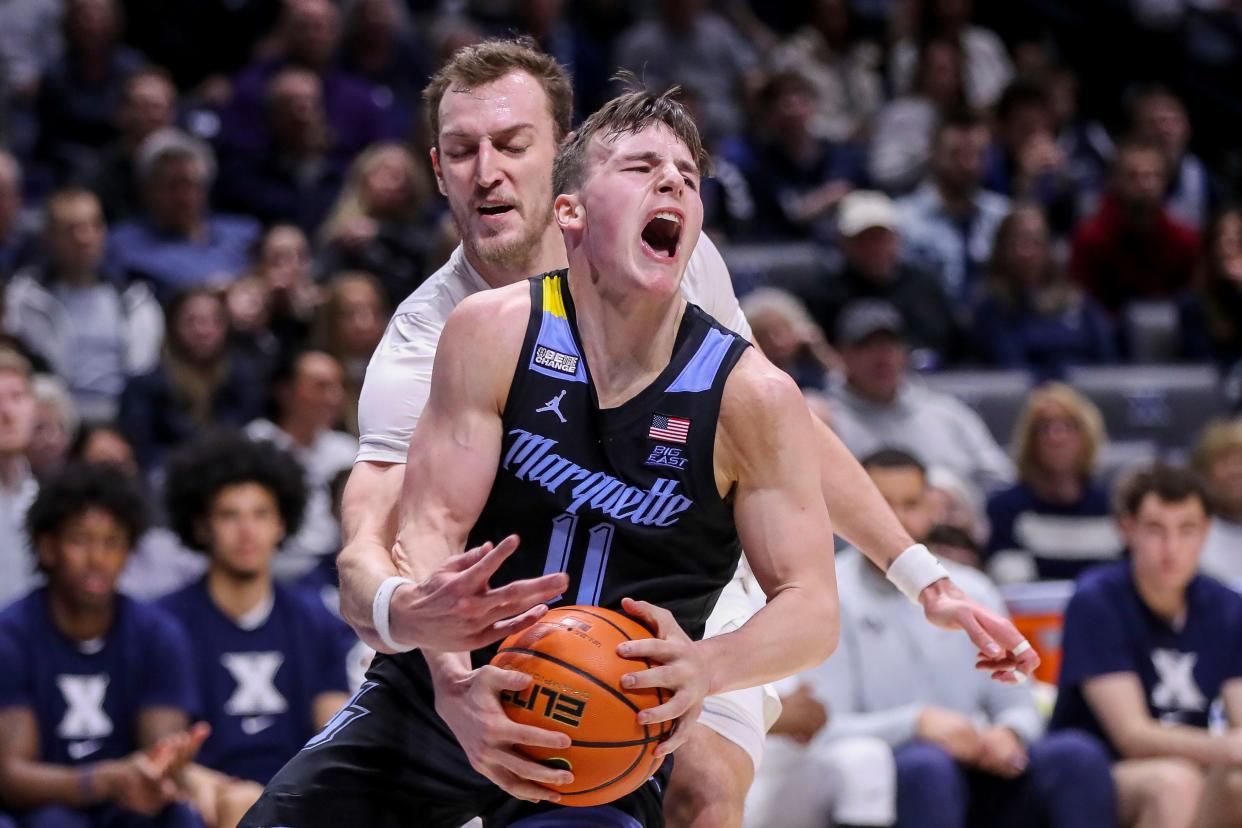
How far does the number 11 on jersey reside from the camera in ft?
10.9

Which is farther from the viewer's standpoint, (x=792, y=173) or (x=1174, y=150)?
(x=1174, y=150)

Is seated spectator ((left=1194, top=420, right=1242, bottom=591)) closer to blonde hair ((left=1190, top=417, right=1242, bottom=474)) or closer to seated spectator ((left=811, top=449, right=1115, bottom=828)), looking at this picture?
blonde hair ((left=1190, top=417, right=1242, bottom=474))

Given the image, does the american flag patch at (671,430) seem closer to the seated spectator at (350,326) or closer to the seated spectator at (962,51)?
the seated spectator at (350,326)

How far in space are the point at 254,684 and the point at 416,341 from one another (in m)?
2.57

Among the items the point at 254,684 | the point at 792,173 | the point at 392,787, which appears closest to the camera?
the point at 392,787

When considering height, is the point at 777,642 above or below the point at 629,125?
below

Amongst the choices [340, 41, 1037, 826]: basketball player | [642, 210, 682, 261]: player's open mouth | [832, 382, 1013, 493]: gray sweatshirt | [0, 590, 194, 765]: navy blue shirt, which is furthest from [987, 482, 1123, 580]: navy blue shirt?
[642, 210, 682, 261]: player's open mouth

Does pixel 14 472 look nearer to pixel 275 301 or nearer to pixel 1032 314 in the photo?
pixel 275 301

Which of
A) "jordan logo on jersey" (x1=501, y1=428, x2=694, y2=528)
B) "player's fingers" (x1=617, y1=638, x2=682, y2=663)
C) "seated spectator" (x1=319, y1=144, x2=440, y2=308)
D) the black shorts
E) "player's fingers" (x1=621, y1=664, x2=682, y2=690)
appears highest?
"seated spectator" (x1=319, y1=144, x2=440, y2=308)

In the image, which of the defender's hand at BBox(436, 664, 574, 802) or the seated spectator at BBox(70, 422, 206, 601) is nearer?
the defender's hand at BBox(436, 664, 574, 802)

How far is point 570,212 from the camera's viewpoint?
337 cm

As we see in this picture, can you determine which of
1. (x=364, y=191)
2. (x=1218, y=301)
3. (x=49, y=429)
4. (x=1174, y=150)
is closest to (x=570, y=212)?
(x=49, y=429)

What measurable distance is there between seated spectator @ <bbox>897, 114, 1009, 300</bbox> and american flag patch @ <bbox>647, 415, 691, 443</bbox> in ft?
22.5

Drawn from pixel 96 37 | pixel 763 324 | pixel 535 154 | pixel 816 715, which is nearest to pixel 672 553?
pixel 535 154
